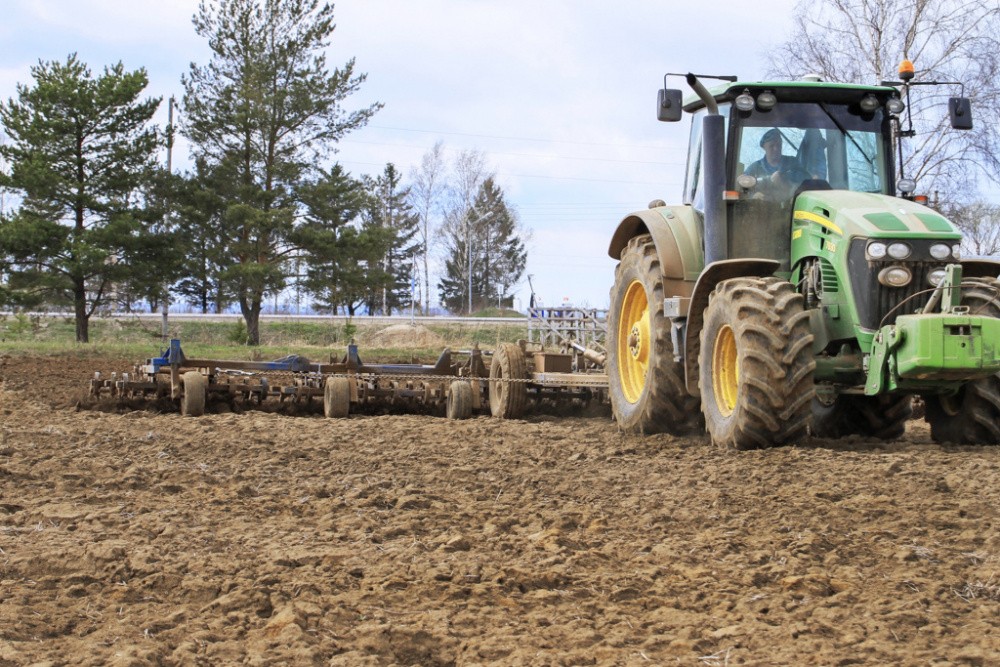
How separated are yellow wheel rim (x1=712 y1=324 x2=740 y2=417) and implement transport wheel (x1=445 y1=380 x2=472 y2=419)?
13.7ft

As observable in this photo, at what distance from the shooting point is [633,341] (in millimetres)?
9500

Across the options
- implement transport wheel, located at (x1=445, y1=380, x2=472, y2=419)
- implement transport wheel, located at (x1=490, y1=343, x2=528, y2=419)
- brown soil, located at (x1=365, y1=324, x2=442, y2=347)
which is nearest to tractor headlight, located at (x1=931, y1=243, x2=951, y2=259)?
implement transport wheel, located at (x1=490, y1=343, x2=528, y2=419)

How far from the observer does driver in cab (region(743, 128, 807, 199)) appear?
8172 millimetres

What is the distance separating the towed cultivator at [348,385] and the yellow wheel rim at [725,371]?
3.27m

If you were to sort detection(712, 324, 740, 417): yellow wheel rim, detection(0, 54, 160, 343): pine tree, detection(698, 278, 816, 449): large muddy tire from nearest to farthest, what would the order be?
1. detection(698, 278, 816, 449): large muddy tire
2. detection(712, 324, 740, 417): yellow wheel rim
3. detection(0, 54, 160, 343): pine tree

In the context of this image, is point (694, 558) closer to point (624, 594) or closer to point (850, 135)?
point (624, 594)

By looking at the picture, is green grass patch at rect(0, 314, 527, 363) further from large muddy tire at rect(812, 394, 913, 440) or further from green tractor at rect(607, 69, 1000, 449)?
green tractor at rect(607, 69, 1000, 449)

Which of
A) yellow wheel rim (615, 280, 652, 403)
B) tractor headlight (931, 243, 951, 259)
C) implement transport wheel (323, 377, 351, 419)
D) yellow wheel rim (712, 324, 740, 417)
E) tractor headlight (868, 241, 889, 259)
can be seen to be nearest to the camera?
tractor headlight (868, 241, 889, 259)

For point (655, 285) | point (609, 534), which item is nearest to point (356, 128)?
point (655, 285)

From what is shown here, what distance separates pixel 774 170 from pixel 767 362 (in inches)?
72.8

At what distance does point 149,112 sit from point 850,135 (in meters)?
26.7

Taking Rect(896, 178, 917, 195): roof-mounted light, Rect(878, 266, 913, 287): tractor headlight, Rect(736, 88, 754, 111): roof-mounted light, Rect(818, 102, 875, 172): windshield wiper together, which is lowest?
Rect(878, 266, 913, 287): tractor headlight

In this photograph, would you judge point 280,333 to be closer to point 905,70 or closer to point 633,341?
point 633,341

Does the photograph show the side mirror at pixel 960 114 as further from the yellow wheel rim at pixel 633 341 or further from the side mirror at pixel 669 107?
the yellow wheel rim at pixel 633 341
